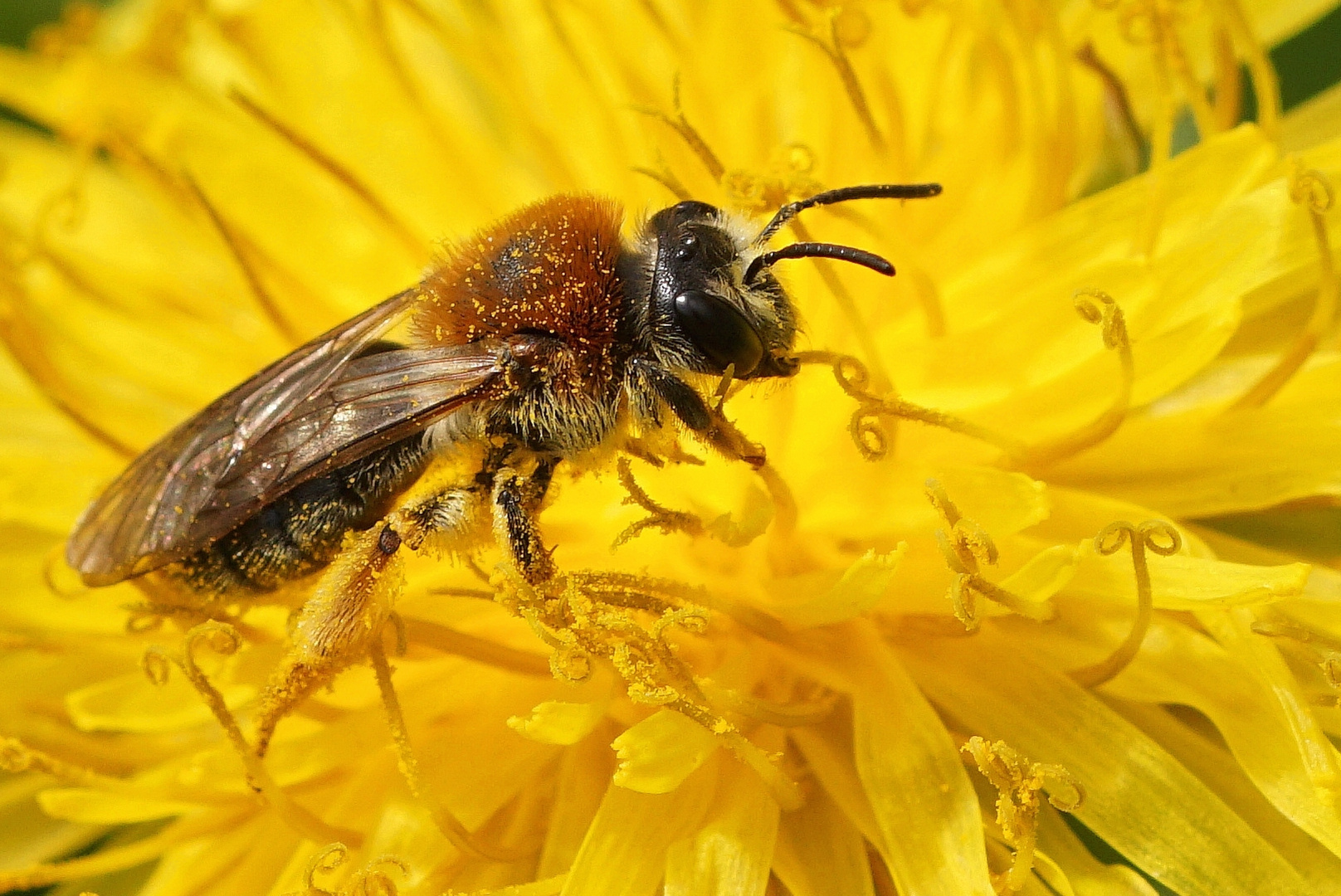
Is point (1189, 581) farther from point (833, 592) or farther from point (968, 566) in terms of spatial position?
point (833, 592)

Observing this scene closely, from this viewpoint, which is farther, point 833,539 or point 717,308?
point 833,539

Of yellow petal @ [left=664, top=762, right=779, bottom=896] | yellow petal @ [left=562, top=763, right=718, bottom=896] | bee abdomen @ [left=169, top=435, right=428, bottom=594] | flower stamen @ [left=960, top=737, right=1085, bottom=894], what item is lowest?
flower stamen @ [left=960, top=737, right=1085, bottom=894]

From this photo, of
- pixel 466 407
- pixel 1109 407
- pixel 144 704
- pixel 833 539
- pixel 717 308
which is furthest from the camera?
pixel 144 704

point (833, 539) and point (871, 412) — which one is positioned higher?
point (871, 412)

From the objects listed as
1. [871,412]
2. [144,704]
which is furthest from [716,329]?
[144,704]

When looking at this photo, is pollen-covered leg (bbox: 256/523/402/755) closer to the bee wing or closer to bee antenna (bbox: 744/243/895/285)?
the bee wing

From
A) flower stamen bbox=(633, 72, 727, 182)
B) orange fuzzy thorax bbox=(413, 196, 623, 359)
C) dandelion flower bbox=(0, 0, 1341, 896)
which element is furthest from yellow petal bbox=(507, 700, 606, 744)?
flower stamen bbox=(633, 72, 727, 182)
